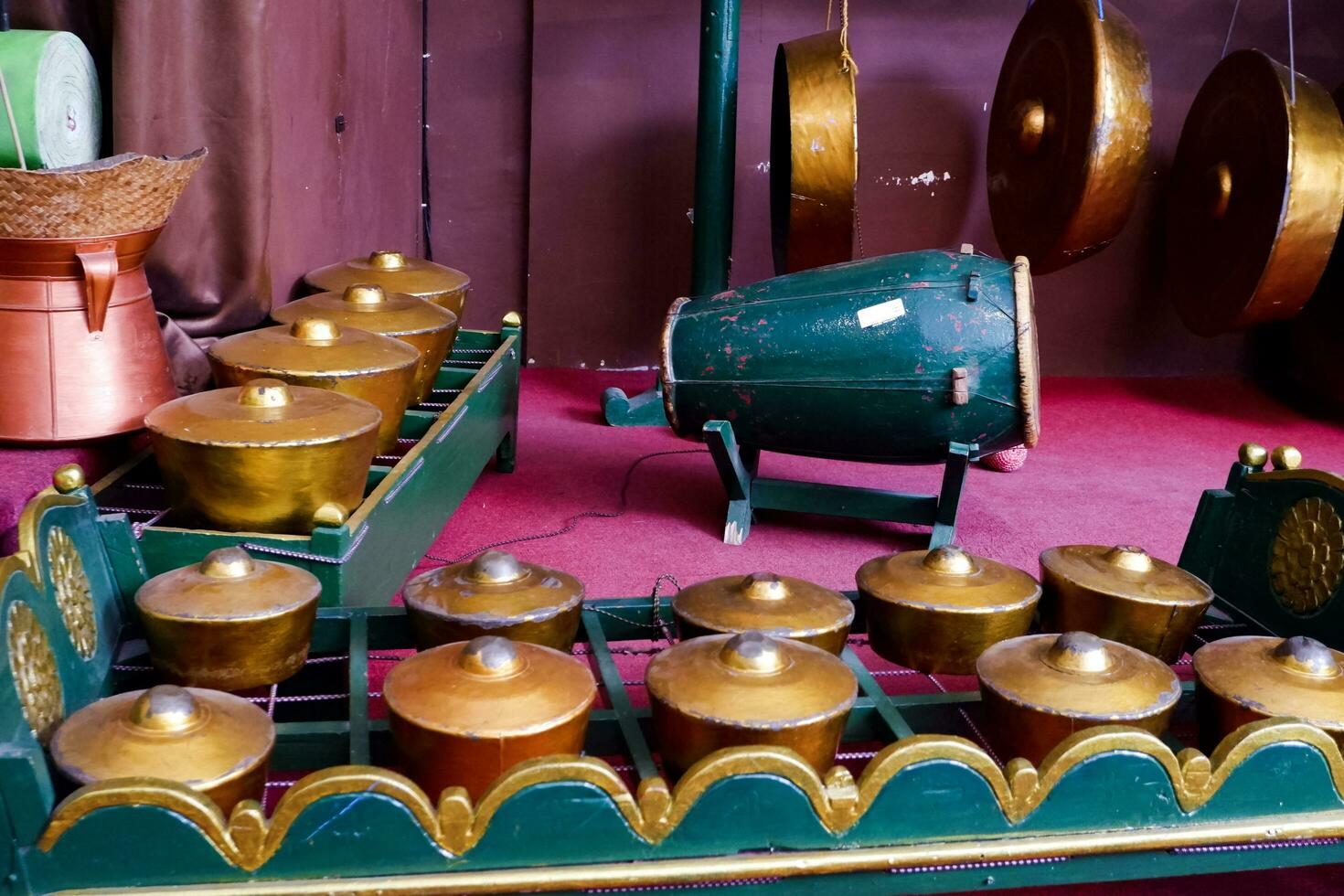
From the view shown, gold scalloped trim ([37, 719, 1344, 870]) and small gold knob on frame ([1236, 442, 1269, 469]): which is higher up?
small gold knob on frame ([1236, 442, 1269, 469])

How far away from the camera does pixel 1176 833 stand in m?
1.14

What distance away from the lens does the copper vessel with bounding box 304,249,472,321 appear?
2.66 m

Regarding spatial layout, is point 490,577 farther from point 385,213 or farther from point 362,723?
point 385,213

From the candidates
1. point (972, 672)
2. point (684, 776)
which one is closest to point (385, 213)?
point (972, 672)

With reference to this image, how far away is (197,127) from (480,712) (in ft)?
5.57

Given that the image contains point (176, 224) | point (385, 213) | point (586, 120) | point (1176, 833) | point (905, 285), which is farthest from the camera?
point (586, 120)

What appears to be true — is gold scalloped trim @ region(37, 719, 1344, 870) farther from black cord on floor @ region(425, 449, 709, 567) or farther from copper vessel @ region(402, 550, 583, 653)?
black cord on floor @ region(425, 449, 709, 567)

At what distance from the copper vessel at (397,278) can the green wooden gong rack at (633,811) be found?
4.46 feet

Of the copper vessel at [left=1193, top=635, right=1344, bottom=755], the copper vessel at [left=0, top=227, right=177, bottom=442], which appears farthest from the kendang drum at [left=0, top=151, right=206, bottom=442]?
the copper vessel at [left=1193, top=635, right=1344, bottom=755]

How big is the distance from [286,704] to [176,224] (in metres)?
1.21

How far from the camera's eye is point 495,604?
134 centimetres

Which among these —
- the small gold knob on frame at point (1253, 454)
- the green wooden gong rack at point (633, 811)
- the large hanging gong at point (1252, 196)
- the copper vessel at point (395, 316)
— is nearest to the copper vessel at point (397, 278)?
the copper vessel at point (395, 316)

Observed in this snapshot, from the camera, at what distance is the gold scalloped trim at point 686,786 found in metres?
0.95

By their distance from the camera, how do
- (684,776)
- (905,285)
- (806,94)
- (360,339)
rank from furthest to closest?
1. (806,94)
2. (905,285)
3. (360,339)
4. (684,776)
